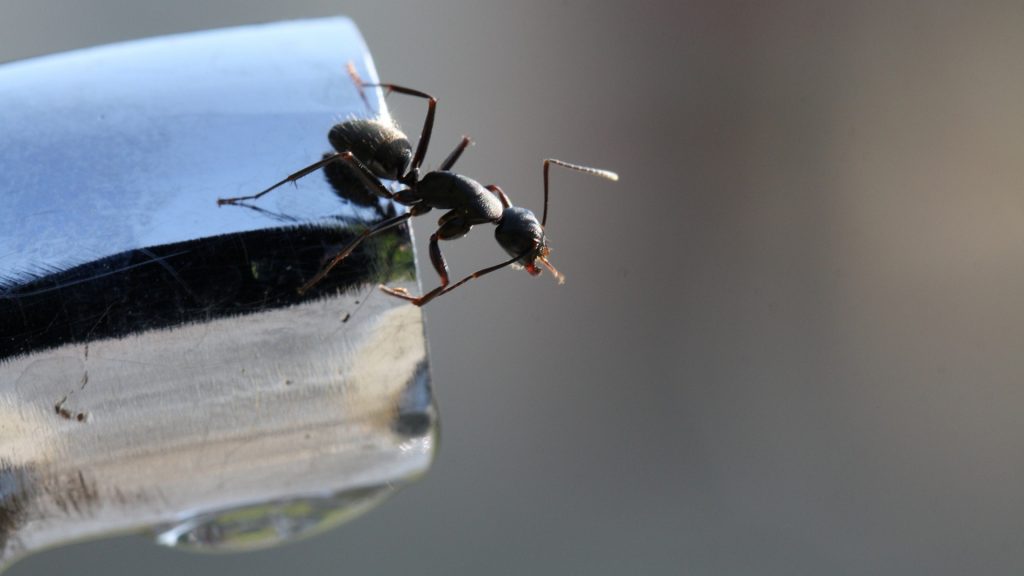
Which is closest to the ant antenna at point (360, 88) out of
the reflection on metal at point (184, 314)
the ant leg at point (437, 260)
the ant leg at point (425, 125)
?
the reflection on metal at point (184, 314)

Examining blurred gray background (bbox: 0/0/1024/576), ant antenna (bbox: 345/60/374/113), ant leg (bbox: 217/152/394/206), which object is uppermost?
ant antenna (bbox: 345/60/374/113)

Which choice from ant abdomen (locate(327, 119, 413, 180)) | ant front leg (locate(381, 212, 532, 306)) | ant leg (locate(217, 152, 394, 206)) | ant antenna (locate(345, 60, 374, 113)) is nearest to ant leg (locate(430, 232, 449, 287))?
ant front leg (locate(381, 212, 532, 306))

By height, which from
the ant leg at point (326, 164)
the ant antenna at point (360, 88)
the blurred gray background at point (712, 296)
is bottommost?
the blurred gray background at point (712, 296)

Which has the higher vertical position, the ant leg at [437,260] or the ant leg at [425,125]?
the ant leg at [425,125]

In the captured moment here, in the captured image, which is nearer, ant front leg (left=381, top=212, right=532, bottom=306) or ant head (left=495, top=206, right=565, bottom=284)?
ant front leg (left=381, top=212, right=532, bottom=306)

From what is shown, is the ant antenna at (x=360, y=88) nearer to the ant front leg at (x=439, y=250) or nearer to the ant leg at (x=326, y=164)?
the ant leg at (x=326, y=164)

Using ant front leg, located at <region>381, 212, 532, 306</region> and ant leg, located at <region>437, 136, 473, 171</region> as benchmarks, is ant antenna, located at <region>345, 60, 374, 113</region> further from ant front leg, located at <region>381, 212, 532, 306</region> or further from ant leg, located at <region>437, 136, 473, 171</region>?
ant leg, located at <region>437, 136, 473, 171</region>

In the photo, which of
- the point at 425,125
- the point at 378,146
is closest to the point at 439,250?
the point at 425,125

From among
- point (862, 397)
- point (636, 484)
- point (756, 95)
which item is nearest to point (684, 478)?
point (636, 484)
